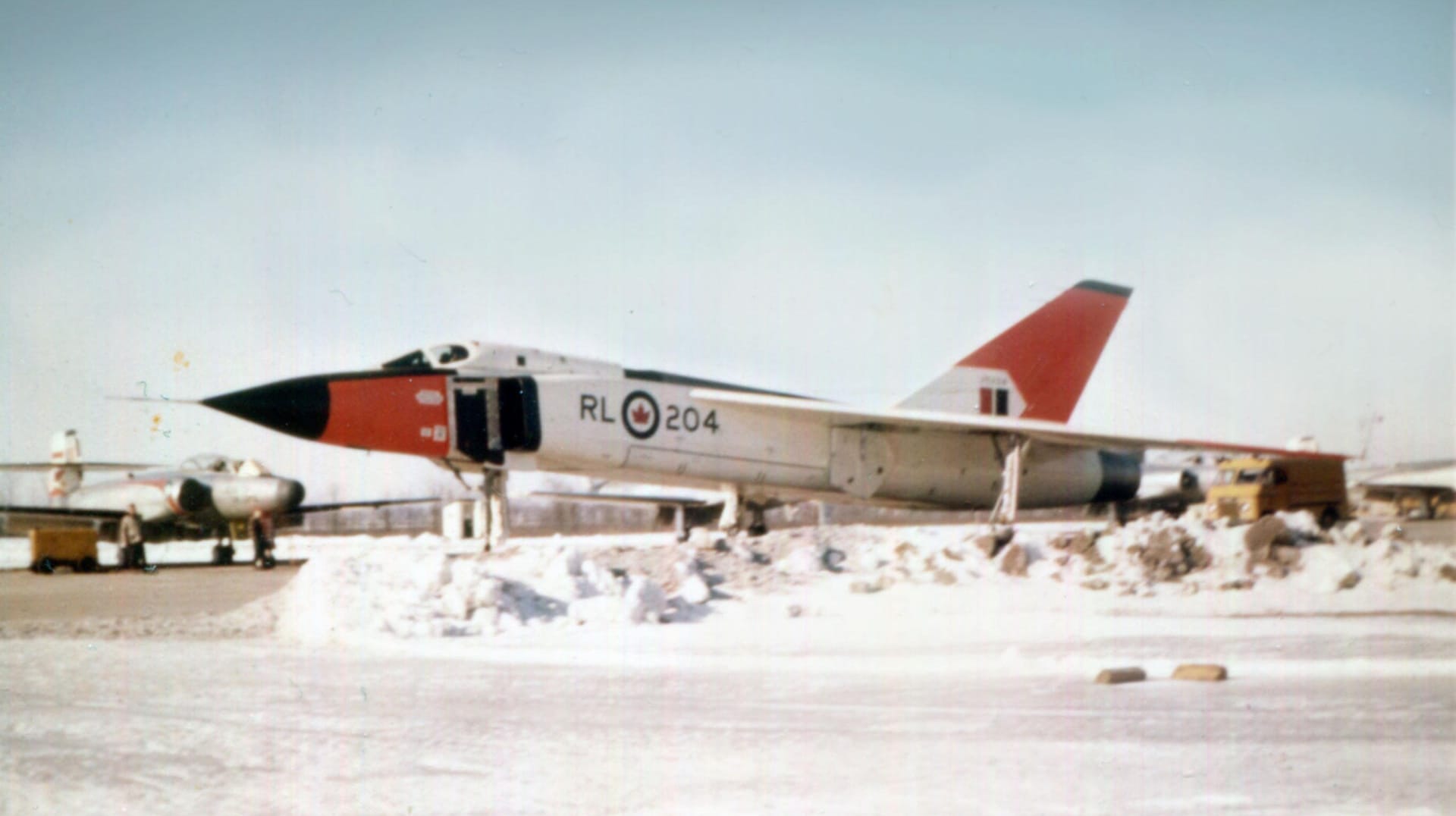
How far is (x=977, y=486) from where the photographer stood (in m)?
18.7

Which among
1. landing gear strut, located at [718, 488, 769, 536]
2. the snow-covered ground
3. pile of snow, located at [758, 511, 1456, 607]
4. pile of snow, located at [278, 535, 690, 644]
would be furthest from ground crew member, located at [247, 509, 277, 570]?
pile of snow, located at [758, 511, 1456, 607]

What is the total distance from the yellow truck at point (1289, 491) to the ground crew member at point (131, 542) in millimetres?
22317

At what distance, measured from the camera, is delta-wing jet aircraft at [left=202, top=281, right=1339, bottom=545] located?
45.4ft

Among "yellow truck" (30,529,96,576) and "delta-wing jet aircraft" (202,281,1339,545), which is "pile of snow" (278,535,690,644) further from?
"yellow truck" (30,529,96,576)

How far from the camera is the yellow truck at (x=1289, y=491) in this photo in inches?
977

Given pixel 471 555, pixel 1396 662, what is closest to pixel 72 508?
pixel 471 555

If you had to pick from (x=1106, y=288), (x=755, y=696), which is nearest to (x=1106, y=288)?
(x=1106, y=288)

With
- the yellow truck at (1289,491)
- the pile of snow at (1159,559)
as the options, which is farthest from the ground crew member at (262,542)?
the yellow truck at (1289,491)

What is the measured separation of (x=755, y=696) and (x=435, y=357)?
8.87m

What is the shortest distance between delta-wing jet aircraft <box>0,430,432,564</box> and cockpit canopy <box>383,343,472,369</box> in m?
12.2

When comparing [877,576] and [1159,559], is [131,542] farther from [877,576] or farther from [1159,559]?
[1159,559]

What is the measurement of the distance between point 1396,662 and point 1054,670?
223 cm

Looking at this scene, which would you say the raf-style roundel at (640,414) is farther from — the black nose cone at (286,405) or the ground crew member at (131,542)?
the ground crew member at (131,542)

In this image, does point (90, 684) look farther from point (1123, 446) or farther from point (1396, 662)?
point (1123, 446)
